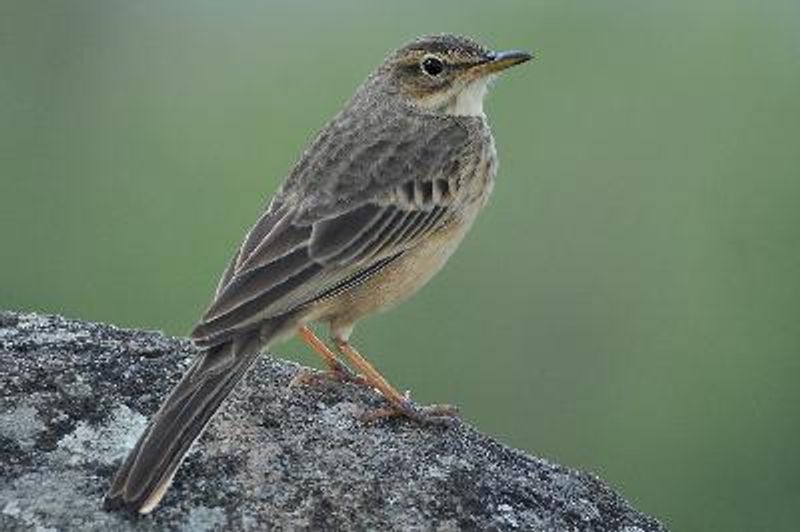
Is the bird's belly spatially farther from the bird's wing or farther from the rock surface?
the rock surface

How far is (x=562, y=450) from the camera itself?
76.6 ft

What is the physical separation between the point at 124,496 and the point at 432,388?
16.5 metres

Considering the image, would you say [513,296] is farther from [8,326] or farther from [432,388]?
[8,326]

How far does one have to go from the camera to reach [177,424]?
726cm

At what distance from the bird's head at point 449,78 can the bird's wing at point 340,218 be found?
25 cm

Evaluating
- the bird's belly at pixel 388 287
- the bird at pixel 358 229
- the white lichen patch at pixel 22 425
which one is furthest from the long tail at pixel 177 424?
the bird's belly at pixel 388 287

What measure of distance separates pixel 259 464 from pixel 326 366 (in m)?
1.90

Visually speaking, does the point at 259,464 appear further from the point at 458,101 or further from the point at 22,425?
the point at 458,101

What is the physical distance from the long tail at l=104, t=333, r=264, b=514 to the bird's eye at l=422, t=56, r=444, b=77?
9.33ft

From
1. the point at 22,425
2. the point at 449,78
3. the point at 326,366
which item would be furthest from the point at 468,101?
the point at 22,425

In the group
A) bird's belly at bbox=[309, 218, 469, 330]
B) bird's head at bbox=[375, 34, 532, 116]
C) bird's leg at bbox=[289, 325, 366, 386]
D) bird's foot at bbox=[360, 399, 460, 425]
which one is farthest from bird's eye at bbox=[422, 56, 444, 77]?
bird's foot at bbox=[360, 399, 460, 425]

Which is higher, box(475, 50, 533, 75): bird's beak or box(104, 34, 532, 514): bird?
box(475, 50, 533, 75): bird's beak

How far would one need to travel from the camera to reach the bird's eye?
10.5m

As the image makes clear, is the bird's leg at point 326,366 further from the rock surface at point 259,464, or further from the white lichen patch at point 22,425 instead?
the white lichen patch at point 22,425
